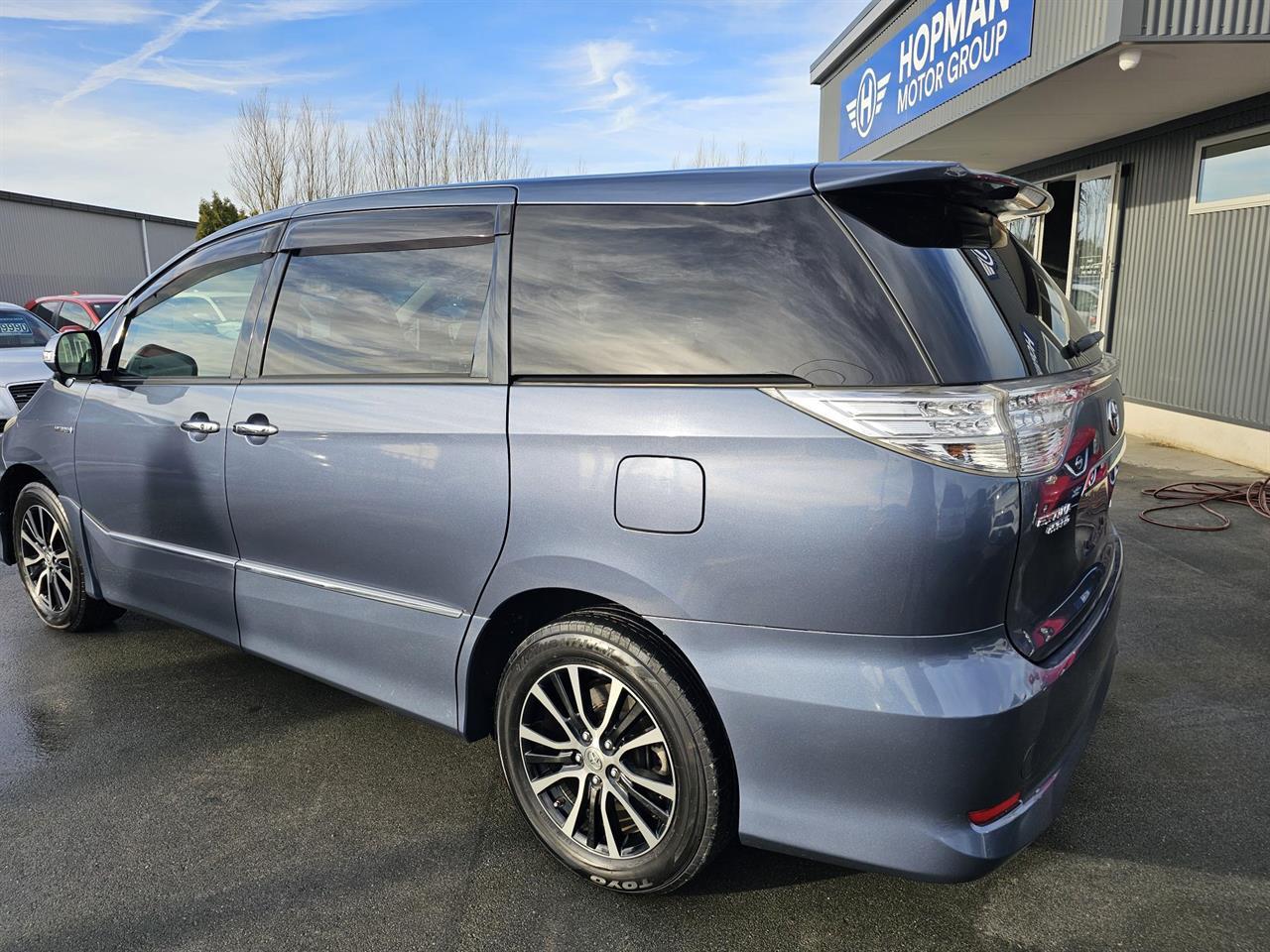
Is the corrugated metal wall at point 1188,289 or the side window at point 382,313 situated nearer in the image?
the side window at point 382,313

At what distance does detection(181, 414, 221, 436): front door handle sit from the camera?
127 inches

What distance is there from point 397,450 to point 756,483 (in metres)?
1.17

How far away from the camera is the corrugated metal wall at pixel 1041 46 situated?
6469 mm

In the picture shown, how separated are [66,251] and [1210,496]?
1328 inches

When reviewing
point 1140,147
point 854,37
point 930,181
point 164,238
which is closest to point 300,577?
point 930,181

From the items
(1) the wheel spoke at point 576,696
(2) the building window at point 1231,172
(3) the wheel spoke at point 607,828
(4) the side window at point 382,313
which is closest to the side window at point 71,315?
(4) the side window at point 382,313

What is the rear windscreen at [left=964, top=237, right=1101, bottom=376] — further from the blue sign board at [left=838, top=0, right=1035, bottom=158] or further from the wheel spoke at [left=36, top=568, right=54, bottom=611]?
the blue sign board at [left=838, top=0, right=1035, bottom=158]

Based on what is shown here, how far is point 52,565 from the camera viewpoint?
14.2 feet

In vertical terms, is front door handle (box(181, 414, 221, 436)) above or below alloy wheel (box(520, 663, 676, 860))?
above

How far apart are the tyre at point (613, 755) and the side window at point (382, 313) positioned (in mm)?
883

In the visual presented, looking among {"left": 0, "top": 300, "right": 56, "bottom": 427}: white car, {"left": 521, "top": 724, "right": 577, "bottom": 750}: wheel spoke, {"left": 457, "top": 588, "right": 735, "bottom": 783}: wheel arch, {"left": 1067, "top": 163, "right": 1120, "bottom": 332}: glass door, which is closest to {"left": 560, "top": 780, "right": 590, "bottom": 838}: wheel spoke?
{"left": 521, "top": 724, "right": 577, "bottom": 750}: wheel spoke

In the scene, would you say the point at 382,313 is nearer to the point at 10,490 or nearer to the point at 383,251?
the point at 383,251

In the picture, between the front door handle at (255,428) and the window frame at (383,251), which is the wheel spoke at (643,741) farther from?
the front door handle at (255,428)

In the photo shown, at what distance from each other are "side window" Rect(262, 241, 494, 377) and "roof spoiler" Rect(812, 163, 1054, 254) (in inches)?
41.3
